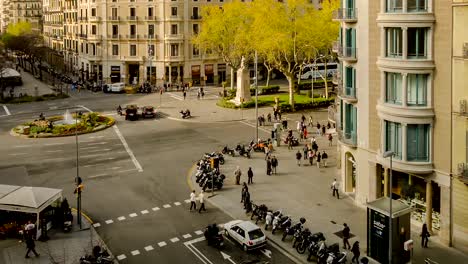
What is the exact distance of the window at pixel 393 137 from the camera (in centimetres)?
3584

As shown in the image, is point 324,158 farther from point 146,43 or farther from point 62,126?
point 146,43

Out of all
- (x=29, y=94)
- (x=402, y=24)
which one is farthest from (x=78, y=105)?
(x=402, y=24)

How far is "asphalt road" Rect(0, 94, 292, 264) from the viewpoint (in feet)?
114

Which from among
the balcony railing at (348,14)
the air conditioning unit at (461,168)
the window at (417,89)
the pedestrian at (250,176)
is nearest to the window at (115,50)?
the pedestrian at (250,176)

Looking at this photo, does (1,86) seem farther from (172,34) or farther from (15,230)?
(15,230)

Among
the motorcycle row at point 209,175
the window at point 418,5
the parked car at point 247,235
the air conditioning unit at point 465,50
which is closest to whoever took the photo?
the air conditioning unit at point 465,50

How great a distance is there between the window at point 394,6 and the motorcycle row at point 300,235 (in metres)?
14.2

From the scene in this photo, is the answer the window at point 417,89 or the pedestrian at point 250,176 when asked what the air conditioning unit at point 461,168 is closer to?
the window at point 417,89

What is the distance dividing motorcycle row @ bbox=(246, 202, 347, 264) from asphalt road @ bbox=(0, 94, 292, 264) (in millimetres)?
1541

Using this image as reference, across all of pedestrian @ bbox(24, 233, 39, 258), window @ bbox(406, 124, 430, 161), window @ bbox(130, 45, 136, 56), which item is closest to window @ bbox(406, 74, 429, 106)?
window @ bbox(406, 124, 430, 161)

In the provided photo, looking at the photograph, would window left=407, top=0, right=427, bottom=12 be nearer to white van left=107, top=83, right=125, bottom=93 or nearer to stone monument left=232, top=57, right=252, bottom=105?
stone monument left=232, top=57, right=252, bottom=105

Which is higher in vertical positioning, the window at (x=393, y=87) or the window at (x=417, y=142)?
the window at (x=393, y=87)

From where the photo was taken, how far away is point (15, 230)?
35.8 m

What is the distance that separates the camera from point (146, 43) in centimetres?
10800
